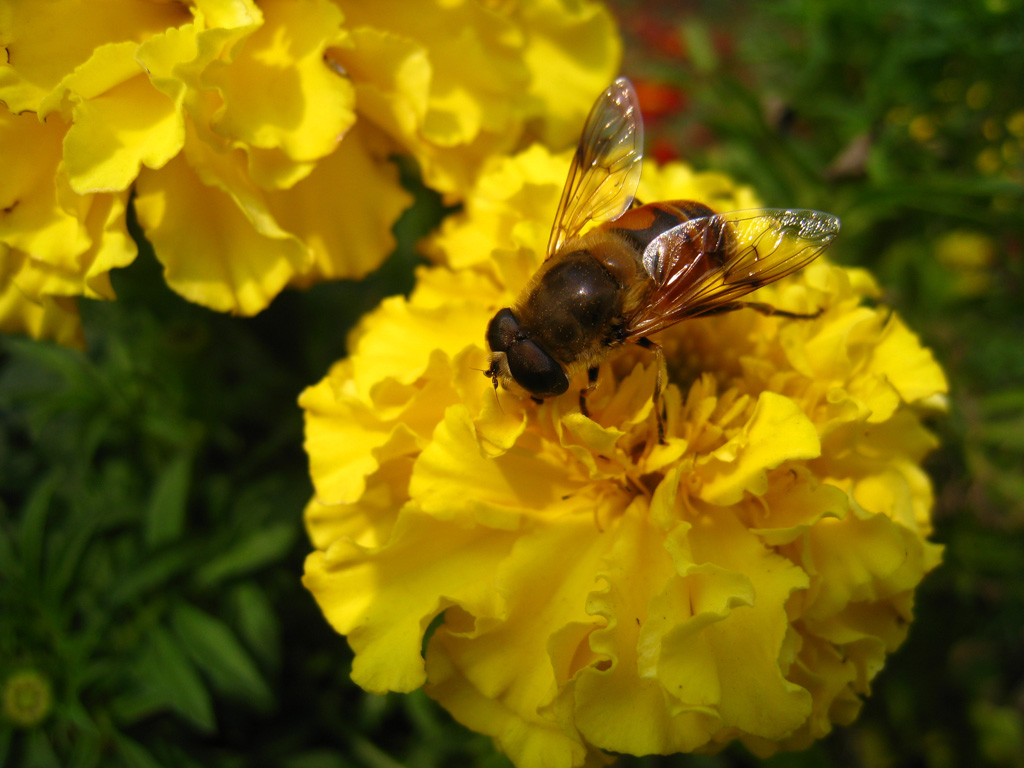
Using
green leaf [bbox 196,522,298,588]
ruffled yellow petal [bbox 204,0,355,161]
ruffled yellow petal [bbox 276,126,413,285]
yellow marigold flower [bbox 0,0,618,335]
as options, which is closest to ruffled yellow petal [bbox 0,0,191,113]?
yellow marigold flower [bbox 0,0,618,335]

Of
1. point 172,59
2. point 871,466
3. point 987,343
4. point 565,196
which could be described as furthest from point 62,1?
point 987,343

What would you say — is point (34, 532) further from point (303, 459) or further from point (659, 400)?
point (659, 400)

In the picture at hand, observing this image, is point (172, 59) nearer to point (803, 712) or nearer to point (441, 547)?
point (441, 547)

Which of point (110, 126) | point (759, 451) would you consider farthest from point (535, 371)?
point (110, 126)

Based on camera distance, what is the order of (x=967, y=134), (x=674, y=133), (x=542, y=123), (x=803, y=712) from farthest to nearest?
(x=674, y=133), (x=967, y=134), (x=542, y=123), (x=803, y=712)

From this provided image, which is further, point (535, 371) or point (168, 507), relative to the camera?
point (168, 507)

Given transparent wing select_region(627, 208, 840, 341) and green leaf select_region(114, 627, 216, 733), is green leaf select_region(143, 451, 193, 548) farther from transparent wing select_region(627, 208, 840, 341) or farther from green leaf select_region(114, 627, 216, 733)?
transparent wing select_region(627, 208, 840, 341)
